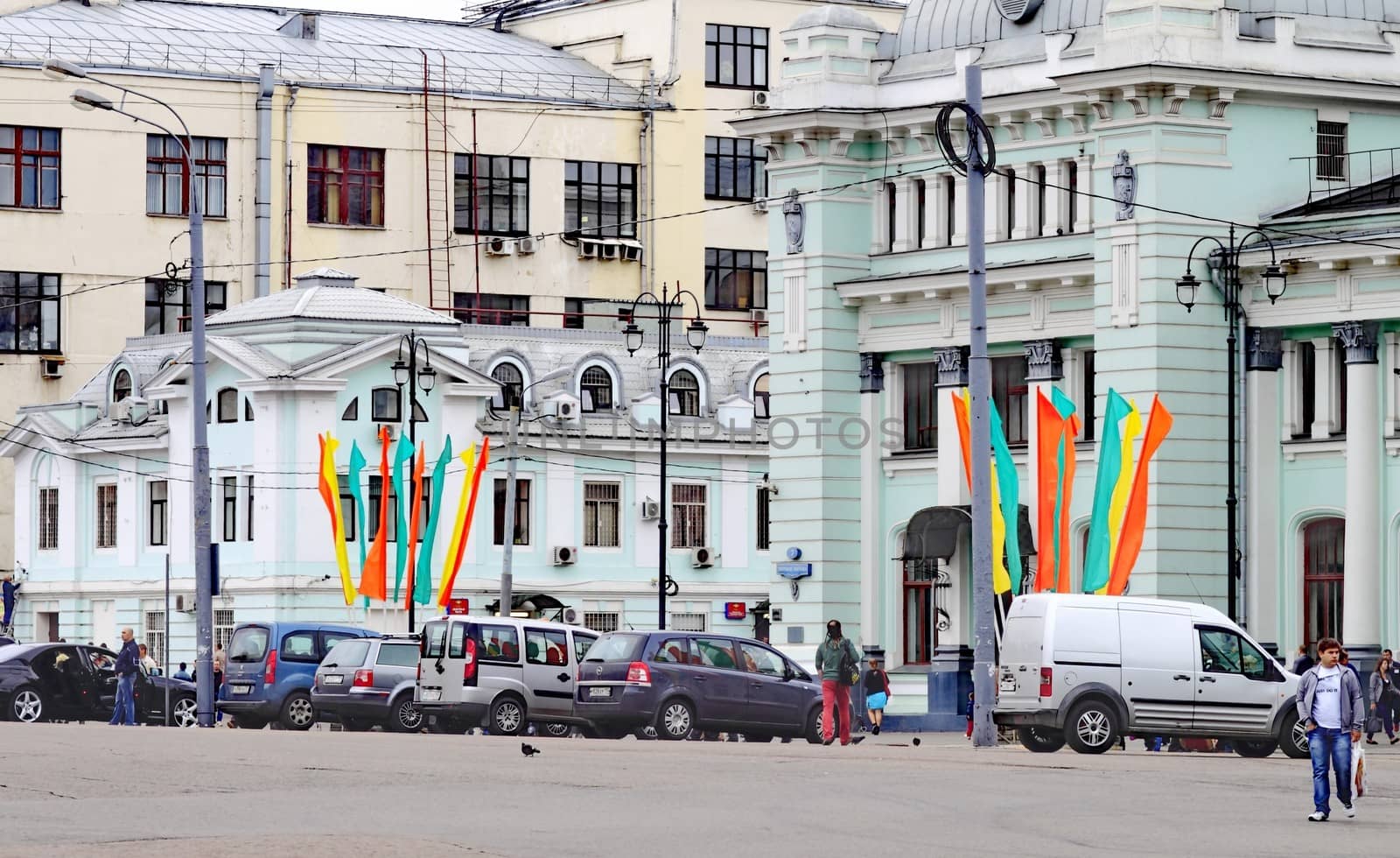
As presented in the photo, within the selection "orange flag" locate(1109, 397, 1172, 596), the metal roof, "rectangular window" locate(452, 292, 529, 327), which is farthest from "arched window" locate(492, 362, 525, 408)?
"orange flag" locate(1109, 397, 1172, 596)

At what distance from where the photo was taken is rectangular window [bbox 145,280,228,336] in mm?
80188

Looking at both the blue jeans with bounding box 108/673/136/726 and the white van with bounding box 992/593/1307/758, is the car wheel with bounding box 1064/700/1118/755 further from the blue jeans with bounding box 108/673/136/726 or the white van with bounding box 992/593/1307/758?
the blue jeans with bounding box 108/673/136/726

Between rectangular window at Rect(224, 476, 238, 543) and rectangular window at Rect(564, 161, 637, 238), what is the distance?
61.9ft

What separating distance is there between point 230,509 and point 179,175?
1459 centimetres

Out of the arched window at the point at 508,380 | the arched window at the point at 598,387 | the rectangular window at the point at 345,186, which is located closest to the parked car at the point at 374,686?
the arched window at the point at 508,380

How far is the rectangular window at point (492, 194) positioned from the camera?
83.8 meters

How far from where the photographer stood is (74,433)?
72750mm

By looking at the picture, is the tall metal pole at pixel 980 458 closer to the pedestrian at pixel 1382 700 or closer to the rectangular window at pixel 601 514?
the pedestrian at pixel 1382 700

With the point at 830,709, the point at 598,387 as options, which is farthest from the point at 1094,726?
the point at 598,387

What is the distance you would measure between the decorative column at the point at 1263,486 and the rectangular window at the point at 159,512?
31028 millimetres

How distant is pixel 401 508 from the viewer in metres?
65.9

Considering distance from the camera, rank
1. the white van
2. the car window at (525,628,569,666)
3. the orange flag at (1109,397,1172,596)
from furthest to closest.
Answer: the orange flag at (1109,397,1172,596) < the car window at (525,628,569,666) < the white van

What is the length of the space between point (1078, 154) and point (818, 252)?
524 centimetres

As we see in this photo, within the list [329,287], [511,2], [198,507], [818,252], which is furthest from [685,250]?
[198,507]
